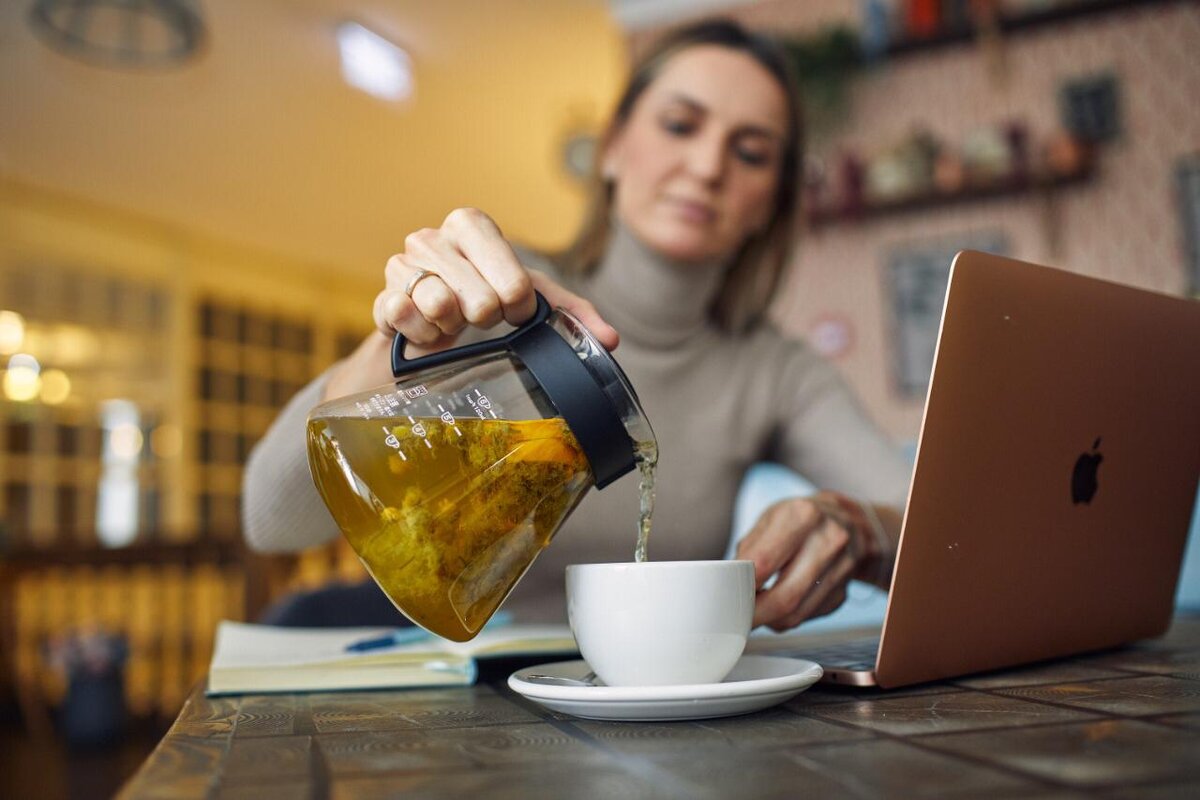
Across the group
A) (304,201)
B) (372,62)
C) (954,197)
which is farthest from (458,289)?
(304,201)

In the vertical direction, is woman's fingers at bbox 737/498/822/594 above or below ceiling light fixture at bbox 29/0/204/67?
below

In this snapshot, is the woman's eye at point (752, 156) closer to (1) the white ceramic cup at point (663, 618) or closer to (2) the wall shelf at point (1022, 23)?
(1) the white ceramic cup at point (663, 618)

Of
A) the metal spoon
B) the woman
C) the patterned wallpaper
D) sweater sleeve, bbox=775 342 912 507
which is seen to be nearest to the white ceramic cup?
the metal spoon

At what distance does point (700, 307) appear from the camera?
1.27 m

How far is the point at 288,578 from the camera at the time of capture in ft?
8.14

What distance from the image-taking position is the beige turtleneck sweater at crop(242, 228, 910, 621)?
1.09 meters

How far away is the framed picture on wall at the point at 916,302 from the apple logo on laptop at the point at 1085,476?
6.82ft

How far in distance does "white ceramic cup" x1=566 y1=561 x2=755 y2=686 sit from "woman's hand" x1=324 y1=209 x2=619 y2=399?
0.46 feet

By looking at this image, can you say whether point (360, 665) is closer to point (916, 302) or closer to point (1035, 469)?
point (1035, 469)

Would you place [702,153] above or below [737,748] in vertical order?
above

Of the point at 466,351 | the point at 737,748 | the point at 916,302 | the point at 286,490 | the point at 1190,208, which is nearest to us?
the point at 737,748

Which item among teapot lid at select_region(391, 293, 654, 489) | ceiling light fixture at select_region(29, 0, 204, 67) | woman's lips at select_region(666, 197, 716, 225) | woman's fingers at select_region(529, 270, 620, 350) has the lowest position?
teapot lid at select_region(391, 293, 654, 489)

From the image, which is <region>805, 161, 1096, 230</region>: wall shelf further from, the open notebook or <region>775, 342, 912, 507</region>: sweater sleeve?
the open notebook

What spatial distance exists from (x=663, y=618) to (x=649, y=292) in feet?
2.54
